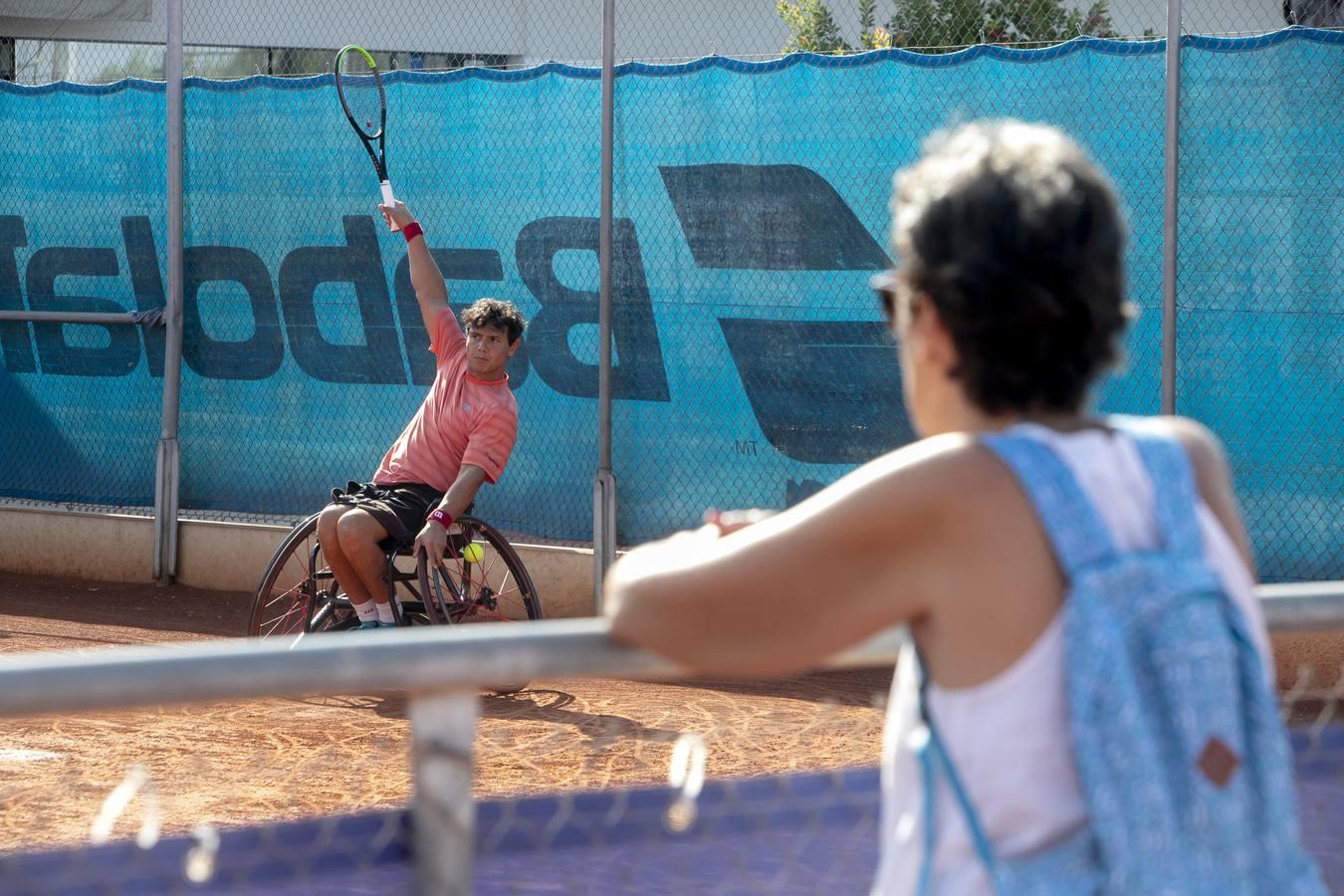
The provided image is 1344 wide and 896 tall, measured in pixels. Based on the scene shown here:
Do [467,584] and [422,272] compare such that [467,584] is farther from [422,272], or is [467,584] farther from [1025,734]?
[1025,734]

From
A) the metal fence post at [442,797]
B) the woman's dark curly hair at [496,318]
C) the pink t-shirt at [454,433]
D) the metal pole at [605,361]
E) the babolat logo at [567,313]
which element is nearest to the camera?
the metal fence post at [442,797]

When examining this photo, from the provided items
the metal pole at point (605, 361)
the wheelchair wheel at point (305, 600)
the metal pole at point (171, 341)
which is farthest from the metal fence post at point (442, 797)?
the metal pole at point (171, 341)

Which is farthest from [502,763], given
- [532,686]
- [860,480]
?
[860,480]

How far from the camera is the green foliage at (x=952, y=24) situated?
1118 centimetres

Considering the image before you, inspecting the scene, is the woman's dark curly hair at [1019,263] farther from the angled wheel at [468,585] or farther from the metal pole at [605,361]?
the metal pole at [605,361]

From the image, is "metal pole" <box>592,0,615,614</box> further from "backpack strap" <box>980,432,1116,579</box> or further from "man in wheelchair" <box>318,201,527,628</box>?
"backpack strap" <box>980,432,1116,579</box>

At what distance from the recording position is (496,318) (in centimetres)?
604

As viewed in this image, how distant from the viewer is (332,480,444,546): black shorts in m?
5.84

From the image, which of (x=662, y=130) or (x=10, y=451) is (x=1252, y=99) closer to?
(x=662, y=130)

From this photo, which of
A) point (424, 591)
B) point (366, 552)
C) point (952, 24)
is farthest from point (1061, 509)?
point (952, 24)

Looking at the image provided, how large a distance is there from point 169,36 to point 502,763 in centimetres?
471

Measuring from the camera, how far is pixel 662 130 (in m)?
7.08

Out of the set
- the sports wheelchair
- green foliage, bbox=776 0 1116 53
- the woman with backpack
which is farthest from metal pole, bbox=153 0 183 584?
the woman with backpack

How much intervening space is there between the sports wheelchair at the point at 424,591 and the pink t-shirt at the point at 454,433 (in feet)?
0.71
